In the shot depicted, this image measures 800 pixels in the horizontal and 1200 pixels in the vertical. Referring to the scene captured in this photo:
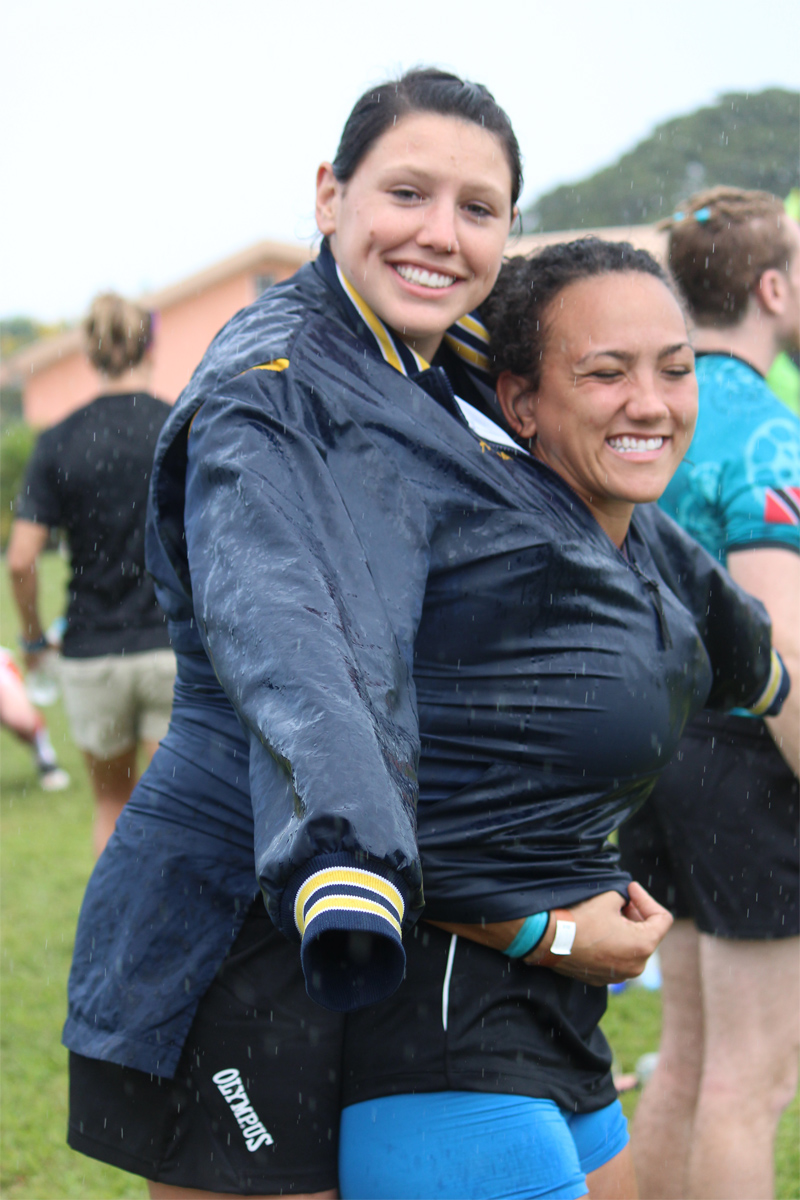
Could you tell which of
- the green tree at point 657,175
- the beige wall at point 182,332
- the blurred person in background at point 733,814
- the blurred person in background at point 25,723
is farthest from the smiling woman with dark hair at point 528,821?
the green tree at point 657,175

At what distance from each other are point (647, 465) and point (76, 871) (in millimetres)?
5250

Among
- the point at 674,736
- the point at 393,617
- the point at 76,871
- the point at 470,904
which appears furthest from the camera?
the point at 76,871

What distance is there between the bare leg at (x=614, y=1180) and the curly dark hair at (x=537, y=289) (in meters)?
1.38

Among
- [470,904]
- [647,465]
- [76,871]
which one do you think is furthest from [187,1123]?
[76,871]

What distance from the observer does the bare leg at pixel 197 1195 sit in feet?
6.18

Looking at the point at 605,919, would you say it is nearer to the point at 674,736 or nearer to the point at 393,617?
the point at 674,736

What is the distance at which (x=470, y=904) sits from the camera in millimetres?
1881

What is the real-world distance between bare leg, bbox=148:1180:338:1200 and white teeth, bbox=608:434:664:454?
51.9 inches

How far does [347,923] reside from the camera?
1.15 meters

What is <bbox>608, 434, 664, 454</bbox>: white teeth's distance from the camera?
216 centimetres

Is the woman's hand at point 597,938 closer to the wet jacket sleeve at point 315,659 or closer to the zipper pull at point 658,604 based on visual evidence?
the zipper pull at point 658,604

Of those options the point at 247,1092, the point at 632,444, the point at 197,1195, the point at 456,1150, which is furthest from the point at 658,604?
the point at 197,1195

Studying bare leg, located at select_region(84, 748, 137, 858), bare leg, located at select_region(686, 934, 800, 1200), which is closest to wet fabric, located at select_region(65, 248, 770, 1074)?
bare leg, located at select_region(686, 934, 800, 1200)

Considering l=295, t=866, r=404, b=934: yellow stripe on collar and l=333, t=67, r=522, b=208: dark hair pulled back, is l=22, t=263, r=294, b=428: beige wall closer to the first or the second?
l=333, t=67, r=522, b=208: dark hair pulled back
